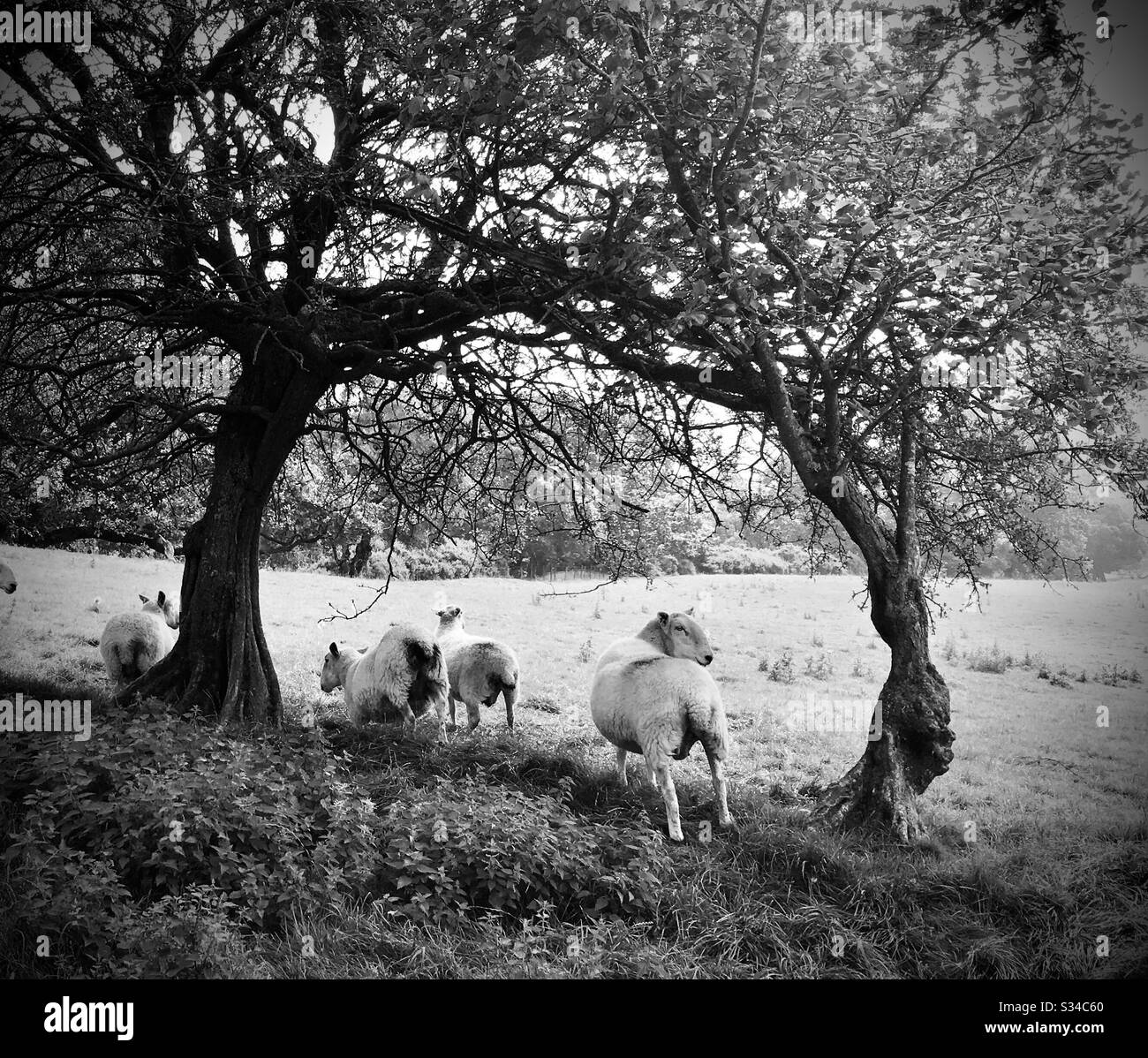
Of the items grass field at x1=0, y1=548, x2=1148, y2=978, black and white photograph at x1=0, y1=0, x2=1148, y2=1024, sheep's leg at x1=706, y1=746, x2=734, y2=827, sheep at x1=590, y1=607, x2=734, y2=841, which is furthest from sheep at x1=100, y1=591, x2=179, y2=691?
sheep's leg at x1=706, y1=746, x2=734, y2=827

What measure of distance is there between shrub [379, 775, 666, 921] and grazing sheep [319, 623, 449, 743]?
12.4ft

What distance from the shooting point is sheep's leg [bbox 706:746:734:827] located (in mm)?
6492

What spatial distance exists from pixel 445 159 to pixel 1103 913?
8.35 meters

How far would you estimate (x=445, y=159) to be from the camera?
23.1 feet

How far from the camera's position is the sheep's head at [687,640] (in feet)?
24.7

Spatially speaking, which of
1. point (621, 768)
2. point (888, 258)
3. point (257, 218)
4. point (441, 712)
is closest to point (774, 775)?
point (621, 768)

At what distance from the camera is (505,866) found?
5.20 meters

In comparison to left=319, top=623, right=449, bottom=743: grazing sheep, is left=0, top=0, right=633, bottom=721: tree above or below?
above

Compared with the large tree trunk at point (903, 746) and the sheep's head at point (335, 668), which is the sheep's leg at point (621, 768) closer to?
the large tree trunk at point (903, 746)

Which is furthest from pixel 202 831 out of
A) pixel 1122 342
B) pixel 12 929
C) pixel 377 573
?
pixel 377 573

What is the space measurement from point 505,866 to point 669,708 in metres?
2.18

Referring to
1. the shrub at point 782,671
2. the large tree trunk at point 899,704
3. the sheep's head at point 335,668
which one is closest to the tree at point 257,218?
the sheep's head at point 335,668

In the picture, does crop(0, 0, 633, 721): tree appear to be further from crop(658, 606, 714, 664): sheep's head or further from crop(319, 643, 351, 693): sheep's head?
crop(658, 606, 714, 664): sheep's head

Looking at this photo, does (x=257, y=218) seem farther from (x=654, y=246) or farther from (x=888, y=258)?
(x=888, y=258)
